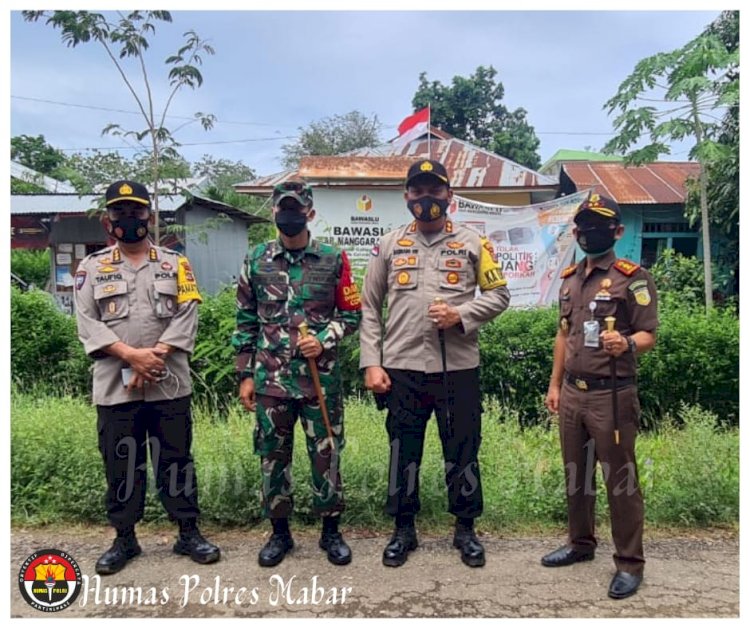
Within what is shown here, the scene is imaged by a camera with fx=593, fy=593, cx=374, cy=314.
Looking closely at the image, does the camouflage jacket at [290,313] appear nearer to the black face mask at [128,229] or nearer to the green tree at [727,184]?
the black face mask at [128,229]

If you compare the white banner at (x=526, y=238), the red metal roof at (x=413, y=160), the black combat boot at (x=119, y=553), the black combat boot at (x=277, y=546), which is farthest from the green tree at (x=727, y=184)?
the black combat boot at (x=119, y=553)

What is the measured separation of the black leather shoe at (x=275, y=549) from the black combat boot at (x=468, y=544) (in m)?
0.94

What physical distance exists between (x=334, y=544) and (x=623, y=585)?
149 cm

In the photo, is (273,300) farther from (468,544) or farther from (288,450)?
(468,544)

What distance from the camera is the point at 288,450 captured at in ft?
10.7

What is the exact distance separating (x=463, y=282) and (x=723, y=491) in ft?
7.46

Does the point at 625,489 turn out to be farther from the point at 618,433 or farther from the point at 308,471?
the point at 308,471

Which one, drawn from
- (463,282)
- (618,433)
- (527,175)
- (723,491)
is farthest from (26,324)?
(527,175)

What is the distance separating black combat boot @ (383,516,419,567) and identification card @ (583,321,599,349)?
1.38 m

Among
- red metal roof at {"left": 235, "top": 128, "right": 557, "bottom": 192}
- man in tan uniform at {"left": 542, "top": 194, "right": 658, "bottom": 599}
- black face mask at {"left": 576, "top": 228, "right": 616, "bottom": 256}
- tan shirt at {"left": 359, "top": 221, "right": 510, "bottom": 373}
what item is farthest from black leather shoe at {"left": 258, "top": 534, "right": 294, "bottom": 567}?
red metal roof at {"left": 235, "top": 128, "right": 557, "bottom": 192}

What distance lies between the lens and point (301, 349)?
311 centimetres

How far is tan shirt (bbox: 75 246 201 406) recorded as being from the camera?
3.12 metres

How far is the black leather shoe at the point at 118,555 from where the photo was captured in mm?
3129

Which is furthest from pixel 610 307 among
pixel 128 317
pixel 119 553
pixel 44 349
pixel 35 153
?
pixel 35 153
